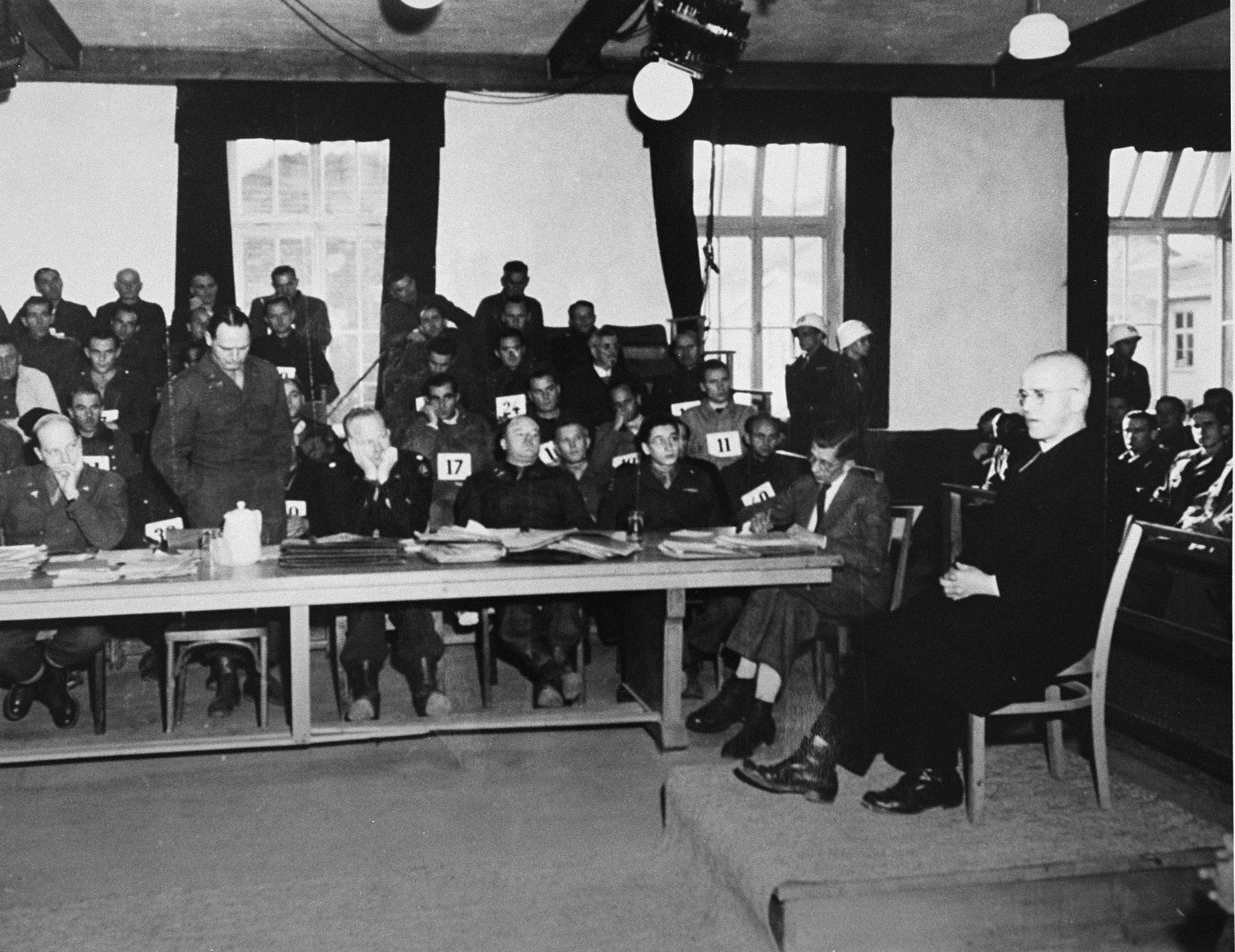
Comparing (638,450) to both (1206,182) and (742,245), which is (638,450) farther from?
(1206,182)

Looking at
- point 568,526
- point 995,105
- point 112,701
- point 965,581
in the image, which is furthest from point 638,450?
point 995,105

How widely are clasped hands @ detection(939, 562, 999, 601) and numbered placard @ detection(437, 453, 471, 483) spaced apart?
293 centimetres

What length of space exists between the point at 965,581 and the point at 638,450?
299cm

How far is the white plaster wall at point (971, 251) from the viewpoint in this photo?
29.7ft

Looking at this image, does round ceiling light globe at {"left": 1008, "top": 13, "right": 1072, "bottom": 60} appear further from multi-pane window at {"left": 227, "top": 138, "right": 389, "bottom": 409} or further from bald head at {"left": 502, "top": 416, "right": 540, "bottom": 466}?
multi-pane window at {"left": 227, "top": 138, "right": 389, "bottom": 409}

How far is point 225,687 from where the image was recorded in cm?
436

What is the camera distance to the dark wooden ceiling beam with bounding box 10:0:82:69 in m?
6.46


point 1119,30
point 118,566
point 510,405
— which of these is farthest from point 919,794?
point 1119,30

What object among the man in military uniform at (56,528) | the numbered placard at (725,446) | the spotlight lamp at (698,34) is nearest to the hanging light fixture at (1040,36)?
the spotlight lamp at (698,34)

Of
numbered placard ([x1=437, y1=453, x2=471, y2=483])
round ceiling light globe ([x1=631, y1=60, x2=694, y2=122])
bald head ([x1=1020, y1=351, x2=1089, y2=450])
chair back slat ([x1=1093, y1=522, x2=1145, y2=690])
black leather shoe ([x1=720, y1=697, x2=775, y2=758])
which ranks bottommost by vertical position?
black leather shoe ([x1=720, y1=697, x2=775, y2=758])

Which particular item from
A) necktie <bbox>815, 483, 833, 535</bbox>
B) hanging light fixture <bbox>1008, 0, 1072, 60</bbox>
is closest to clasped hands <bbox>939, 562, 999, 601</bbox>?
necktie <bbox>815, 483, 833, 535</bbox>

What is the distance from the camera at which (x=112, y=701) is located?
15.3ft

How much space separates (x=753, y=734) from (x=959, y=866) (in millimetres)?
1354

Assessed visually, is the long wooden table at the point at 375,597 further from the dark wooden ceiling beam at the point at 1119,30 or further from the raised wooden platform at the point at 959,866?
the dark wooden ceiling beam at the point at 1119,30
